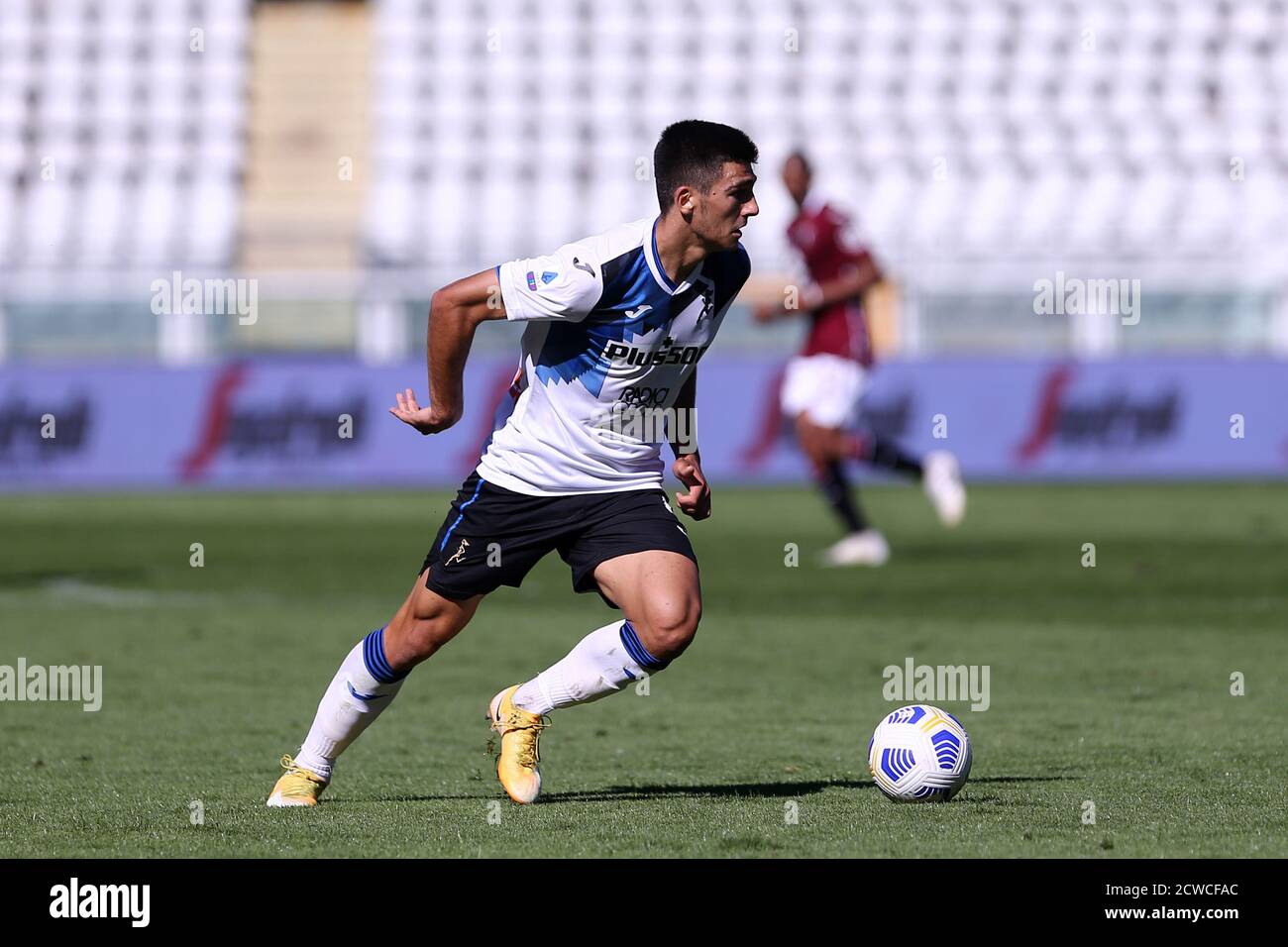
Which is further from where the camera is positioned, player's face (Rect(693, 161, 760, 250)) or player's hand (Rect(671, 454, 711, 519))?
player's hand (Rect(671, 454, 711, 519))

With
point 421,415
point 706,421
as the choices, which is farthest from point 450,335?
point 706,421

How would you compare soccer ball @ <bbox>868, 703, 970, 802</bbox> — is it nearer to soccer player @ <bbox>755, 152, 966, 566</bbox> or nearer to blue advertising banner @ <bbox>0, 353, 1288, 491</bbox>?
soccer player @ <bbox>755, 152, 966, 566</bbox>

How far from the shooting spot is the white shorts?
527 inches

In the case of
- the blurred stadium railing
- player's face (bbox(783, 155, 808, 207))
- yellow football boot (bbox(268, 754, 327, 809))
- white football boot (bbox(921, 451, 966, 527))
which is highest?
the blurred stadium railing

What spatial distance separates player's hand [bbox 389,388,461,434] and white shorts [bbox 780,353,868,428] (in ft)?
26.4

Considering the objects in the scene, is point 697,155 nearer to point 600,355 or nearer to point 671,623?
point 600,355

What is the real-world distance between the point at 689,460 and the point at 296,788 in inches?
56.8

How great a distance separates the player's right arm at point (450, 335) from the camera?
211 inches

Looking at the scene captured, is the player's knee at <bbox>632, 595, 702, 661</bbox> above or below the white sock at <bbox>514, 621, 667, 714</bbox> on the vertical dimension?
above

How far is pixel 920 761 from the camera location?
5.59 m

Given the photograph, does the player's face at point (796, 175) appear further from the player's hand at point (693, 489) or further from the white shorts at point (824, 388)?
the player's hand at point (693, 489)

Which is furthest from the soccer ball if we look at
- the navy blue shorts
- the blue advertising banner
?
the blue advertising banner

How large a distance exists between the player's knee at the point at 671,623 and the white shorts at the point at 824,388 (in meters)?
7.87
